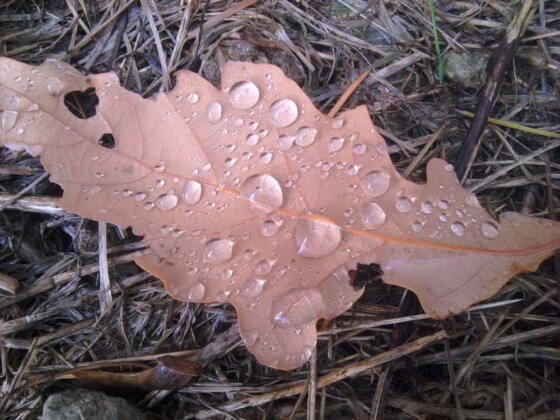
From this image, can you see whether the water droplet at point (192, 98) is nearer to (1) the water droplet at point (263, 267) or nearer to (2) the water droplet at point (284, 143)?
(2) the water droplet at point (284, 143)

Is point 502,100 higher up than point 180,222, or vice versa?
point 502,100

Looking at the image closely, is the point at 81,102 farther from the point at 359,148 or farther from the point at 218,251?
the point at 359,148

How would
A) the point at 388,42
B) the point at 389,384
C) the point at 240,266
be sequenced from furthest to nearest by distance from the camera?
the point at 388,42 < the point at 389,384 < the point at 240,266

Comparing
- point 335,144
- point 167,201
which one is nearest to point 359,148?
point 335,144

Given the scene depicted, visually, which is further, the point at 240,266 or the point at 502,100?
the point at 502,100

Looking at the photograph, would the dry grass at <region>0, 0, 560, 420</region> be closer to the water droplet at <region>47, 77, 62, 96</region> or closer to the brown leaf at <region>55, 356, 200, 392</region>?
the brown leaf at <region>55, 356, 200, 392</region>

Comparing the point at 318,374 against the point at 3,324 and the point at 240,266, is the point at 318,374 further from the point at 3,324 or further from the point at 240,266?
the point at 3,324

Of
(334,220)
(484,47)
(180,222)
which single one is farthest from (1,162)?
(484,47)
